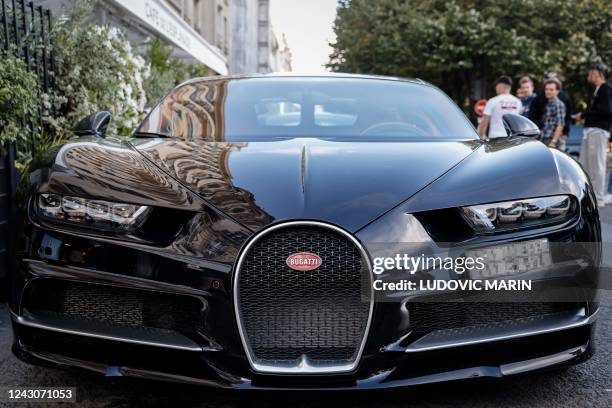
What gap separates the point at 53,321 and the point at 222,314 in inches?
23.3

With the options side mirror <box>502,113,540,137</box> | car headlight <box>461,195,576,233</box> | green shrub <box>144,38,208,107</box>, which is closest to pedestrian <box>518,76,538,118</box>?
green shrub <box>144,38,208,107</box>

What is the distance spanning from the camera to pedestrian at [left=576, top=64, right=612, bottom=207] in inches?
339

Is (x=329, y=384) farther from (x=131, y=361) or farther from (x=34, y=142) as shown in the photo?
(x=34, y=142)

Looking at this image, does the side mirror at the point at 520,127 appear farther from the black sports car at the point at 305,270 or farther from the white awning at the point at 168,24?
the white awning at the point at 168,24

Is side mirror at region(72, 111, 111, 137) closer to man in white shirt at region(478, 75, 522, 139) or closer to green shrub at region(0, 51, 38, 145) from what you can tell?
green shrub at region(0, 51, 38, 145)

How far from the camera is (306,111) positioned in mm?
3504

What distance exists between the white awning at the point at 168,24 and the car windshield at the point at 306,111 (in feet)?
23.0

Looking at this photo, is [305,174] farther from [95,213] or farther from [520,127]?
[520,127]

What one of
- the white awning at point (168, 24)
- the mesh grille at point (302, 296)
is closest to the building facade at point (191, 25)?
the white awning at point (168, 24)

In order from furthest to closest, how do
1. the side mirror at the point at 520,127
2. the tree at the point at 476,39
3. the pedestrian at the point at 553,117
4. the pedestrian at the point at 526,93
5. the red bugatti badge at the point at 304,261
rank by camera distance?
the tree at the point at 476,39 → the pedestrian at the point at 526,93 → the pedestrian at the point at 553,117 → the side mirror at the point at 520,127 → the red bugatti badge at the point at 304,261

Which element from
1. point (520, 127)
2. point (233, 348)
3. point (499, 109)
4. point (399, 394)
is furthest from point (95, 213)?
point (499, 109)

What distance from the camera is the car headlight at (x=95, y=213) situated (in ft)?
7.25

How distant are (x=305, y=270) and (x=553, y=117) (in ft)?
25.4

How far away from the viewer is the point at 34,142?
4.61m
